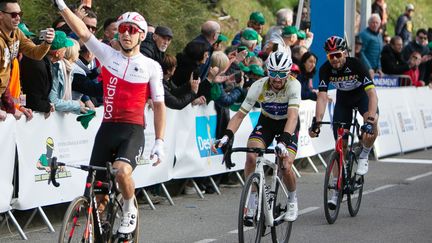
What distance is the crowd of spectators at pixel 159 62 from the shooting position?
34.6 feet

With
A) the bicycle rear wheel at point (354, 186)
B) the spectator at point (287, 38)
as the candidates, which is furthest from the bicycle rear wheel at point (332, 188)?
the spectator at point (287, 38)

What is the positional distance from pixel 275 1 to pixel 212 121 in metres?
13.6

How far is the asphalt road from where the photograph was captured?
10.8 meters

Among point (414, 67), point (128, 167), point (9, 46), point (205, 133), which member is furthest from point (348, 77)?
point (414, 67)

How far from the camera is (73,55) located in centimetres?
1165

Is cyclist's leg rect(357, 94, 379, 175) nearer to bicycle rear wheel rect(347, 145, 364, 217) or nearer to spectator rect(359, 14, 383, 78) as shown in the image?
bicycle rear wheel rect(347, 145, 364, 217)

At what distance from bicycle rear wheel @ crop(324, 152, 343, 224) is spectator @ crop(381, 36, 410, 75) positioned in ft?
36.2

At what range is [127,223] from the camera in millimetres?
8445

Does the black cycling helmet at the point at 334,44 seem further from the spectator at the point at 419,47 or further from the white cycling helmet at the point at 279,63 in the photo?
the spectator at the point at 419,47

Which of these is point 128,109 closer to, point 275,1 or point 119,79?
point 119,79

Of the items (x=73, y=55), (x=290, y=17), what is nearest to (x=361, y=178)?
(x=73, y=55)

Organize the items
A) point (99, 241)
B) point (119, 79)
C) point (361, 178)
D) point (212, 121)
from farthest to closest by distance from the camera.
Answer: point (212, 121) < point (361, 178) < point (119, 79) < point (99, 241)

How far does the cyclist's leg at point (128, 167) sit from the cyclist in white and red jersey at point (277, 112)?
1.50 m

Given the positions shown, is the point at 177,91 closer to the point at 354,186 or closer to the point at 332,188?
the point at 332,188
